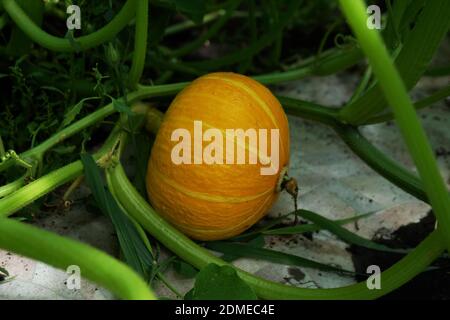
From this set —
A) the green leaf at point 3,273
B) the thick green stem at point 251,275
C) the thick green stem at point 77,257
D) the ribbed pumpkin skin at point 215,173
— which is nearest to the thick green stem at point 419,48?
the ribbed pumpkin skin at point 215,173

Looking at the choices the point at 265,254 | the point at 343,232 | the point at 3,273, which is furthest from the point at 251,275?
the point at 3,273

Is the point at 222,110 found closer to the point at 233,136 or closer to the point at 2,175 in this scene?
the point at 233,136

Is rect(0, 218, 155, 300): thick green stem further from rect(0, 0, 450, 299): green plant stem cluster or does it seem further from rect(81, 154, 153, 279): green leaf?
rect(81, 154, 153, 279): green leaf


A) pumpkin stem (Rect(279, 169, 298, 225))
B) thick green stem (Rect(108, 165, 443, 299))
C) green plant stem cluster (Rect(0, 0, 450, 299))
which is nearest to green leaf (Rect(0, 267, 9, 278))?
green plant stem cluster (Rect(0, 0, 450, 299))

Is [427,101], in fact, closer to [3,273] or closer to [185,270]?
[185,270]
